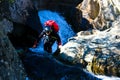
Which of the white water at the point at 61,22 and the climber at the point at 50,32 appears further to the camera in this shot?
the white water at the point at 61,22

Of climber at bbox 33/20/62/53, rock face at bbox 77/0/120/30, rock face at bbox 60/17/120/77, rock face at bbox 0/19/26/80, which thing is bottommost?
rock face at bbox 0/19/26/80

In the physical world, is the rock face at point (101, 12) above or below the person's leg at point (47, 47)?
above

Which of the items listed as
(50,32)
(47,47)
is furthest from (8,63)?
(47,47)

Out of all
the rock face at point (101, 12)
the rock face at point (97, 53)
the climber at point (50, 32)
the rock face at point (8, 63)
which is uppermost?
the rock face at point (101, 12)

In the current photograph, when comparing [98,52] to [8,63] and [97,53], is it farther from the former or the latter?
[8,63]

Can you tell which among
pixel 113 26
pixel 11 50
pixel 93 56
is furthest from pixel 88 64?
pixel 11 50

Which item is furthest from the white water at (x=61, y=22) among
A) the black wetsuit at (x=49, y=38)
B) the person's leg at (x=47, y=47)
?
the black wetsuit at (x=49, y=38)

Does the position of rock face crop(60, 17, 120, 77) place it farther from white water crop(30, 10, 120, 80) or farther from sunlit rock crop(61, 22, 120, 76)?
white water crop(30, 10, 120, 80)

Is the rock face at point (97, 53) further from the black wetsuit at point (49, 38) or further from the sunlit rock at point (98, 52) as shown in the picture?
the black wetsuit at point (49, 38)

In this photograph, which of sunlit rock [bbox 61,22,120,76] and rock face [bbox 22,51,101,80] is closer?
rock face [bbox 22,51,101,80]

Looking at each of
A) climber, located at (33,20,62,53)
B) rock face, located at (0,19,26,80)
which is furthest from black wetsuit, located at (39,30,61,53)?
rock face, located at (0,19,26,80)

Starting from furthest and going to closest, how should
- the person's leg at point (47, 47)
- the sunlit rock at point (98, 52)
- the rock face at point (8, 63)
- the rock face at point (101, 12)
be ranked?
the rock face at point (101, 12) < the person's leg at point (47, 47) < the sunlit rock at point (98, 52) < the rock face at point (8, 63)

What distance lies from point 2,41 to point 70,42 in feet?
27.5

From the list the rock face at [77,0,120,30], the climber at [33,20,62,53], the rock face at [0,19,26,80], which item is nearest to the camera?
the rock face at [0,19,26,80]
